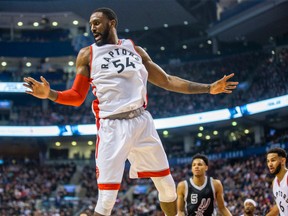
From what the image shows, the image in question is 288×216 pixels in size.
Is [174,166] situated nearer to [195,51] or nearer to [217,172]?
[217,172]

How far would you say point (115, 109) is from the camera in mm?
5098

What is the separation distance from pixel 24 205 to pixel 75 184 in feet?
23.3

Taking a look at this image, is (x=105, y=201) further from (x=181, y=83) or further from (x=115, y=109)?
(x=181, y=83)

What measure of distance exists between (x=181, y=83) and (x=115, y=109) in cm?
95

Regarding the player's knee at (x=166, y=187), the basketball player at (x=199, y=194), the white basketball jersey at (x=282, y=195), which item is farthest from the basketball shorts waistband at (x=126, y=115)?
the white basketball jersey at (x=282, y=195)

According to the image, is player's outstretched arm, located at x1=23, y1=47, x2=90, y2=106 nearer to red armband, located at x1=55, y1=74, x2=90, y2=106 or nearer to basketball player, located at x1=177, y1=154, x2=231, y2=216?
red armband, located at x1=55, y1=74, x2=90, y2=106

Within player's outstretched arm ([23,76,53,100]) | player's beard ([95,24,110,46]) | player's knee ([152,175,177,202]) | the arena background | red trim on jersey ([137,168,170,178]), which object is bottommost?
player's knee ([152,175,177,202])

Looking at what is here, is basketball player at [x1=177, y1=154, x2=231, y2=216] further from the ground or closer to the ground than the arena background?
closer to the ground

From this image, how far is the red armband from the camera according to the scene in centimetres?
509

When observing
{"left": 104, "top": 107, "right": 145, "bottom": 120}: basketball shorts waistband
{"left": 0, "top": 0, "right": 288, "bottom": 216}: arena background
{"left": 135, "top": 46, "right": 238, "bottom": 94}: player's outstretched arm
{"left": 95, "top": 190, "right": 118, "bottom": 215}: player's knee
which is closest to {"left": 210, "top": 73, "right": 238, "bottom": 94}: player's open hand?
{"left": 135, "top": 46, "right": 238, "bottom": 94}: player's outstretched arm

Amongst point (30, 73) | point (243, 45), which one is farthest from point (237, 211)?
point (30, 73)

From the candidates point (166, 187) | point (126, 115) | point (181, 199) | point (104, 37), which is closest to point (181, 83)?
point (126, 115)

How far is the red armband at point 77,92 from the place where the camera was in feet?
16.7

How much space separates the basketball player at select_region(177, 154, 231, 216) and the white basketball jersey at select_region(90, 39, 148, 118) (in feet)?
9.98
